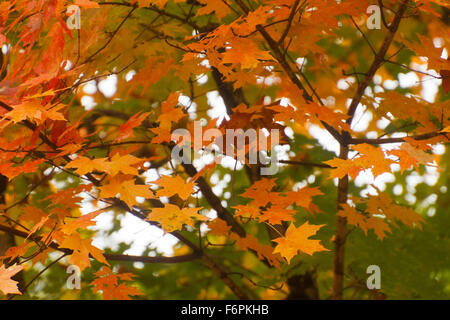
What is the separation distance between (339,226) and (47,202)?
1637 millimetres

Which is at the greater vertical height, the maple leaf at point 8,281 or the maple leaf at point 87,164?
the maple leaf at point 87,164

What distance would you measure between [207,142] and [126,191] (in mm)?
366

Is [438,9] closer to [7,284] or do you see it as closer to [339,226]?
[339,226]

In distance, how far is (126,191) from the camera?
1.56 m

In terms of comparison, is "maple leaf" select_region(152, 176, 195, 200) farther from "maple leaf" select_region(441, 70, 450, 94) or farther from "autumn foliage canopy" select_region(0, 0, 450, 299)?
"maple leaf" select_region(441, 70, 450, 94)

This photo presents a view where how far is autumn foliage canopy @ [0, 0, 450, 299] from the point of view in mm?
1598

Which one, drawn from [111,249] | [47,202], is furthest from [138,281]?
[47,202]

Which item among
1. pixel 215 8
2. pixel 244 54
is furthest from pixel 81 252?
pixel 215 8

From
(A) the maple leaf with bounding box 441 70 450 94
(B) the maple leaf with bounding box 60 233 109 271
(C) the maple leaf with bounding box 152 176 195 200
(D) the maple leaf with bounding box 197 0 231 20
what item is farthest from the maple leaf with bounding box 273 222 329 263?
(D) the maple leaf with bounding box 197 0 231 20

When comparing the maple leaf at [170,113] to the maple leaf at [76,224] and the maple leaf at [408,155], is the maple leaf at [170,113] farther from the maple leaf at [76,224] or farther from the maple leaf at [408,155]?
the maple leaf at [408,155]

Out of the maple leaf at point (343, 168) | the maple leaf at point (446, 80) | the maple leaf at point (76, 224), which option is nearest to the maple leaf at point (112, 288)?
the maple leaf at point (76, 224)

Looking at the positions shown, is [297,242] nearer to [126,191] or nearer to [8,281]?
[126,191]

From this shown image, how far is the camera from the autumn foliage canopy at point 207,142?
5.24ft

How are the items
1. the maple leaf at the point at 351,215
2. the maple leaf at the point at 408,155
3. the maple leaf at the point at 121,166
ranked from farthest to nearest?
1. the maple leaf at the point at 351,215
2. the maple leaf at the point at 408,155
3. the maple leaf at the point at 121,166
